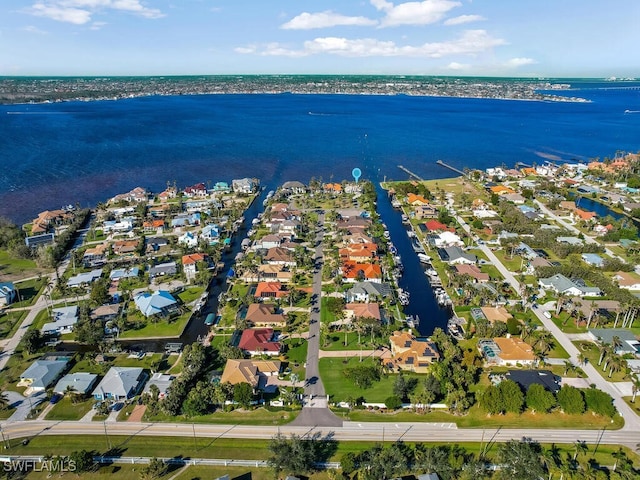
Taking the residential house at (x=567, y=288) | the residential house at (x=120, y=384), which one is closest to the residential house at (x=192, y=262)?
the residential house at (x=120, y=384)

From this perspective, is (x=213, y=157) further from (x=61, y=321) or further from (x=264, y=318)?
(x=264, y=318)

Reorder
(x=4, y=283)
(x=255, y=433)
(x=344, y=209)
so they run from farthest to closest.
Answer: (x=344, y=209), (x=4, y=283), (x=255, y=433)

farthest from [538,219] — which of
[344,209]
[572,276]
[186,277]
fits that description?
[186,277]

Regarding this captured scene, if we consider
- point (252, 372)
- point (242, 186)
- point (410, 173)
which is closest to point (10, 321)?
point (252, 372)

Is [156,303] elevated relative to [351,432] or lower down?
elevated

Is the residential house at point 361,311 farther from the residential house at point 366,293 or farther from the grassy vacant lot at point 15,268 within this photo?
the grassy vacant lot at point 15,268

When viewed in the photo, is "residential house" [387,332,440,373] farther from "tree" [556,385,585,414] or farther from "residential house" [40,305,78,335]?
"residential house" [40,305,78,335]

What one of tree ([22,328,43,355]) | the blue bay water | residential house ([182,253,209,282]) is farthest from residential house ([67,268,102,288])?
the blue bay water

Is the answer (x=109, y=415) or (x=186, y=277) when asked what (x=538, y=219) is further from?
(x=109, y=415)
